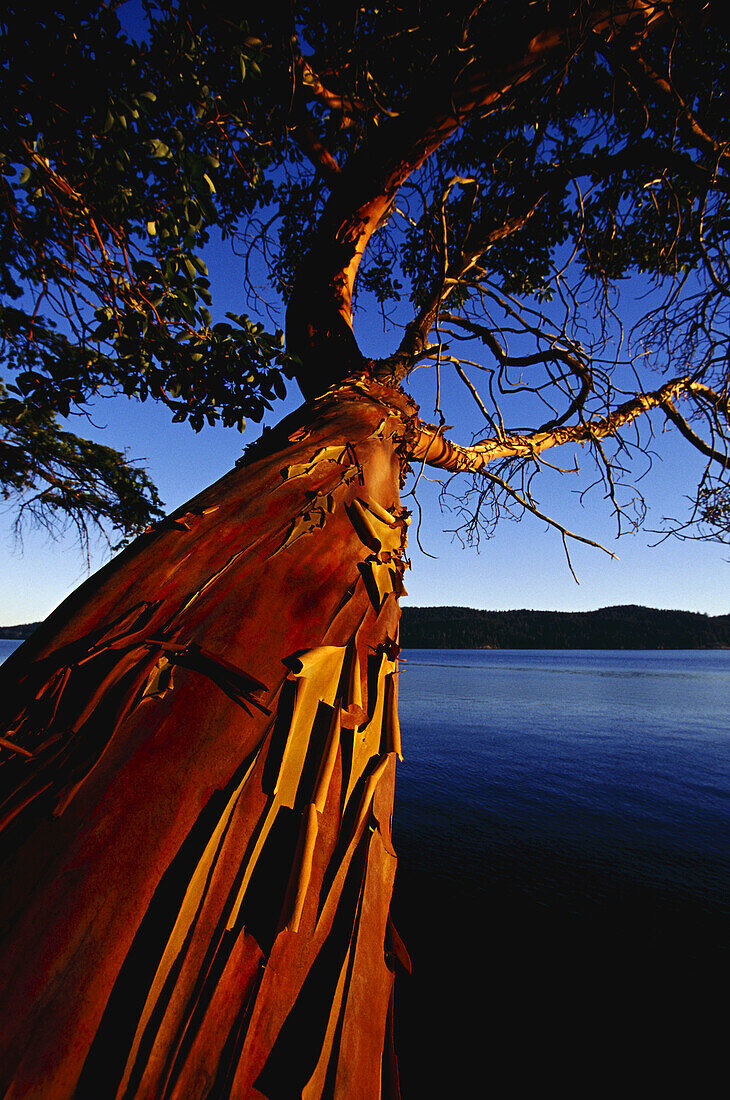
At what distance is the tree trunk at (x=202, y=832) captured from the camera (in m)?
0.42

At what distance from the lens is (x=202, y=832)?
536 mm

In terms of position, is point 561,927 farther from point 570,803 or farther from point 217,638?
point 217,638

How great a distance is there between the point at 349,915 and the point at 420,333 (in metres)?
2.90

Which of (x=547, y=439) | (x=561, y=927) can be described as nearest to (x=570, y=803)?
(x=561, y=927)

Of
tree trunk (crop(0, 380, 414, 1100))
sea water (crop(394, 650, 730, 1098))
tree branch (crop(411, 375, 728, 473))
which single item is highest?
tree branch (crop(411, 375, 728, 473))

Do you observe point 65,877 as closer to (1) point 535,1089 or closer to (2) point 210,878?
(2) point 210,878

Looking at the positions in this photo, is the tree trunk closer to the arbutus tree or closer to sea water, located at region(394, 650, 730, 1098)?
the arbutus tree

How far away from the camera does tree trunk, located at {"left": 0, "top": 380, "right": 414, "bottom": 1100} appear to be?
0.42 meters

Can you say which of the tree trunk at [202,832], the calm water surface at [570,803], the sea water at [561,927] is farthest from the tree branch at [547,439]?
the sea water at [561,927]

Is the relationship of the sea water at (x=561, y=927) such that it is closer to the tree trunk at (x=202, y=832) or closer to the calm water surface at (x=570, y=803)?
the calm water surface at (x=570, y=803)

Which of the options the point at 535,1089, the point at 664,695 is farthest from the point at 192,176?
the point at 664,695

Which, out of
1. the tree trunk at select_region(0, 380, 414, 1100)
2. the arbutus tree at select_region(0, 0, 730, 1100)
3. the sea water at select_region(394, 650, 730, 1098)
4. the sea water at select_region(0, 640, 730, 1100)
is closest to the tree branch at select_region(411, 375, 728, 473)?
the arbutus tree at select_region(0, 0, 730, 1100)

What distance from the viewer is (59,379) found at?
6.95ft

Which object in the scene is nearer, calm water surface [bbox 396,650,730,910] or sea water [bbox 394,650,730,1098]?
sea water [bbox 394,650,730,1098]
